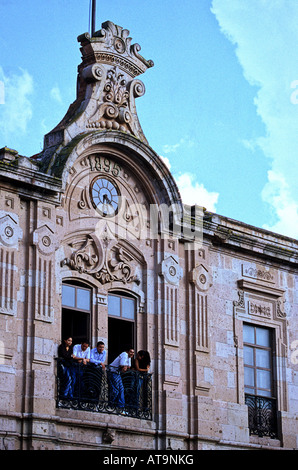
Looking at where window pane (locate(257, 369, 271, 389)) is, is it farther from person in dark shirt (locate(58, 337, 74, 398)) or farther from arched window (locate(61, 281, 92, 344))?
person in dark shirt (locate(58, 337, 74, 398))

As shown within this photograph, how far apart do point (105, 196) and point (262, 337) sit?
175 inches

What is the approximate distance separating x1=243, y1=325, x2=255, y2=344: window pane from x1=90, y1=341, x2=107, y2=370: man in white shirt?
12.7ft

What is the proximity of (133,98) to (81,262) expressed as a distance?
10.6ft

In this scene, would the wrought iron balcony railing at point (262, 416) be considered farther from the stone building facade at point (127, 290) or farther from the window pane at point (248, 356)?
the window pane at point (248, 356)

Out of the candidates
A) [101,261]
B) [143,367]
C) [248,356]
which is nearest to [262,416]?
[248,356]

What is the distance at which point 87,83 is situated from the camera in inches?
800

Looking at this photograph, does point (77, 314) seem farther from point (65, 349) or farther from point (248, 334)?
point (248, 334)

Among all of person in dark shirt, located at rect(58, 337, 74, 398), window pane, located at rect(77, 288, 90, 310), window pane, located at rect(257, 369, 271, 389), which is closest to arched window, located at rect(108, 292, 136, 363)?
window pane, located at rect(77, 288, 90, 310)

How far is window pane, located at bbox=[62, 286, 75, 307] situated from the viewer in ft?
62.9

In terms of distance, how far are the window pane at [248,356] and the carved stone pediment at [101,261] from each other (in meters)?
2.92

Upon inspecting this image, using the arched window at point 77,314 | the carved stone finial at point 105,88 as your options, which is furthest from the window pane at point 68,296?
the carved stone finial at point 105,88

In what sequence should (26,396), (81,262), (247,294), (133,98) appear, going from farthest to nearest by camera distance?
(247,294)
(133,98)
(81,262)
(26,396)

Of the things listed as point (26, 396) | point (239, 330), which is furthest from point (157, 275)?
point (26, 396)
